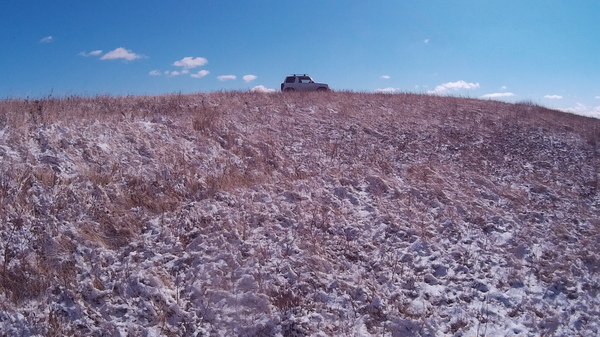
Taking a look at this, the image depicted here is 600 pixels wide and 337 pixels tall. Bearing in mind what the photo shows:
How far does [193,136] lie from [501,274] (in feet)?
27.1

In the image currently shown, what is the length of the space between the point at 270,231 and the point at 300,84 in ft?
61.6

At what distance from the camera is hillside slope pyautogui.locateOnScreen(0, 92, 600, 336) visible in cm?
549

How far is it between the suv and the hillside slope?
12150mm

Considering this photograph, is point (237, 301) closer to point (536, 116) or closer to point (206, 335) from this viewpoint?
point (206, 335)

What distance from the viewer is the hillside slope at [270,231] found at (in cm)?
549

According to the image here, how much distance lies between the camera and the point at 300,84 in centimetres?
2492

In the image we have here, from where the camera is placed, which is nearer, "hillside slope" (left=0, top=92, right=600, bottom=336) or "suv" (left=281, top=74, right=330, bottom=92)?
"hillside slope" (left=0, top=92, right=600, bottom=336)

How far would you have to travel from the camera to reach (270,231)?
24.2 ft

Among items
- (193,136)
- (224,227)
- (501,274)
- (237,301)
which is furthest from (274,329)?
(193,136)

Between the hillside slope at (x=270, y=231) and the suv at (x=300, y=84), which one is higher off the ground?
the suv at (x=300, y=84)

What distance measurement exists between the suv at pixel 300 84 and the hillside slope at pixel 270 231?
12.2 metres

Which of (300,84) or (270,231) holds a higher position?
(300,84)

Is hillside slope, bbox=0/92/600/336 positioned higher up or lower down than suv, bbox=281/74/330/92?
lower down

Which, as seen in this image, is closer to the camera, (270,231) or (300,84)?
(270,231)
